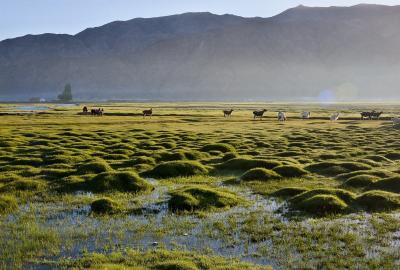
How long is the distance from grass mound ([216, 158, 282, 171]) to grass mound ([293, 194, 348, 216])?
11.0m

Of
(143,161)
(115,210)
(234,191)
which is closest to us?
(115,210)

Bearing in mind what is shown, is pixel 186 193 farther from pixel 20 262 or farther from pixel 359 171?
pixel 359 171

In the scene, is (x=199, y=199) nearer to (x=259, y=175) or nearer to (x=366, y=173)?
(x=259, y=175)

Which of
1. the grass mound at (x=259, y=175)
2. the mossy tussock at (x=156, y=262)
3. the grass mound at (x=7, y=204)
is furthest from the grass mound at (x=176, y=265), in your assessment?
the grass mound at (x=259, y=175)

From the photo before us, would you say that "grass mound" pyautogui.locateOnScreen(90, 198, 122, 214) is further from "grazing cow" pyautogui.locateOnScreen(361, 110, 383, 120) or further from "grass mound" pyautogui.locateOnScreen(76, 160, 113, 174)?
"grazing cow" pyautogui.locateOnScreen(361, 110, 383, 120)

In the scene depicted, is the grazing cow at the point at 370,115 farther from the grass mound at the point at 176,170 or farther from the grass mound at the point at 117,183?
the grass mound at the point at 117,183

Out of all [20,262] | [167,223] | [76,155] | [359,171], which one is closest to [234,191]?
[167,223]

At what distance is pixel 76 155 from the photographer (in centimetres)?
3812

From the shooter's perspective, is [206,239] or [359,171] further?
[359,171]

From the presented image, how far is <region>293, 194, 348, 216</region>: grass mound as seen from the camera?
814 inches

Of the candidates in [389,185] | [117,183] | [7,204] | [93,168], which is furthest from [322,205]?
[93,168]

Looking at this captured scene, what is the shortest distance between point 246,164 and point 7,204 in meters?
17.4

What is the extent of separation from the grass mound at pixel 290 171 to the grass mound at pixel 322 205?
8.25m

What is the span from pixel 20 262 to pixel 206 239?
20.6ft
